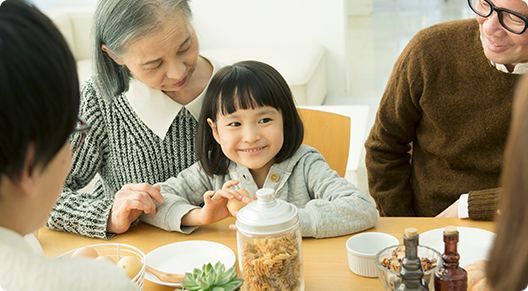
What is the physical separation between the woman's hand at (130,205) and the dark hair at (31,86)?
67cm

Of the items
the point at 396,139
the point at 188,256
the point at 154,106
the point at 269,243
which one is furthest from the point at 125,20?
the point at 396,139

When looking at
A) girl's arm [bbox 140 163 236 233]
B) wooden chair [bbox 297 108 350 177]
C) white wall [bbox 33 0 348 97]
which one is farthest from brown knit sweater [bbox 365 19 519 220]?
white wall [bbox 33 0 348 97]

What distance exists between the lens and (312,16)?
4.07 metres

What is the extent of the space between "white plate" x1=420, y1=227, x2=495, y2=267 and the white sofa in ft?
7.86

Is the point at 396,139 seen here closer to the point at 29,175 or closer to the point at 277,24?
the point at 29,175

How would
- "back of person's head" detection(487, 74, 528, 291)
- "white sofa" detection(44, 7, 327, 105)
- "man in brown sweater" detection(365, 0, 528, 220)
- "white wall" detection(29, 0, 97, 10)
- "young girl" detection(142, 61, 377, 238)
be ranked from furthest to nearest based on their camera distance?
"white wall" detection(29, 0, 97, 10), "white sofa" detection(44, 7, 327, 105), "man in brown sweater" detection(365, 0, 528, 220), "young girl" detection(142, 61, 377, 238), "back of person's head" detection(487, 74, 528, 291)

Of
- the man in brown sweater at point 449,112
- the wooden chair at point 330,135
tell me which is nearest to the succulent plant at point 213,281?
the man in brown sweater at point 449,112

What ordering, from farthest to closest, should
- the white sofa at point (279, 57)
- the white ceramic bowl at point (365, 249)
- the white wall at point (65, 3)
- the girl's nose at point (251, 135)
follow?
the white wall at point (65, 3)
the white sofa at point (279, 57)
the girl's nose at point (251, 135)
the white ceramic bowl at point (365, 249)

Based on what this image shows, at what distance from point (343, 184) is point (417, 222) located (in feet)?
0.69

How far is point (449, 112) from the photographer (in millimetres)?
1436

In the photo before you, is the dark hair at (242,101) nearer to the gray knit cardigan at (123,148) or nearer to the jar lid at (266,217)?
the gray knit cardigan at (123,148)

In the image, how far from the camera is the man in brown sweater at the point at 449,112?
1.36 meters

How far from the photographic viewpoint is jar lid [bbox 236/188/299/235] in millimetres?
797

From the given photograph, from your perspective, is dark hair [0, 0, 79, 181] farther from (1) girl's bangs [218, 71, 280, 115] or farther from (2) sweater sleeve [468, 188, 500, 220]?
(2) sweater sleeve [468, 188, 500, 220]
